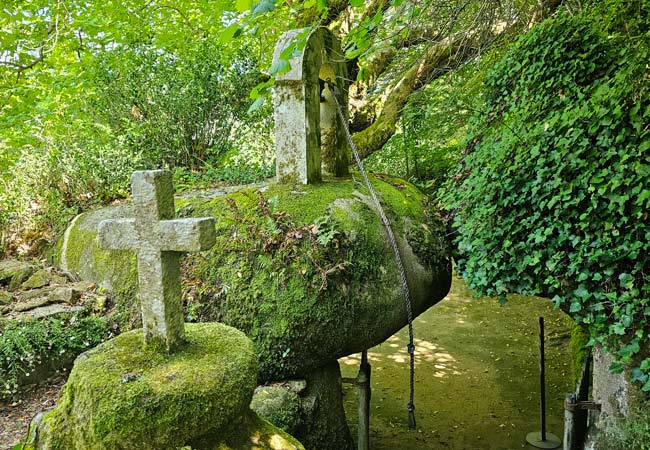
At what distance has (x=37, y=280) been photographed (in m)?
5.05

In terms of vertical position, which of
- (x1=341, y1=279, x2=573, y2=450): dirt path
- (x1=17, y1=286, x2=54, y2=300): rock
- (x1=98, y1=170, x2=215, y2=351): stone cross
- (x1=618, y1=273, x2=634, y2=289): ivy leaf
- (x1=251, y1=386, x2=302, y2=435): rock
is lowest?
(x1=341, y1=279, x2=573, y2=450): dirt path

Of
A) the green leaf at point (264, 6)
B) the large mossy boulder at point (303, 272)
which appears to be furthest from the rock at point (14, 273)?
the green leaf at point (264, 6)

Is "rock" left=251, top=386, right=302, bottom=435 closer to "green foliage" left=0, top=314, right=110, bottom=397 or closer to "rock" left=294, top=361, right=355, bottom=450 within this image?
"rock" left=294, top=361, right=355, bottom=450

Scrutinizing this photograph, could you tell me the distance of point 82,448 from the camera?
2182 mm

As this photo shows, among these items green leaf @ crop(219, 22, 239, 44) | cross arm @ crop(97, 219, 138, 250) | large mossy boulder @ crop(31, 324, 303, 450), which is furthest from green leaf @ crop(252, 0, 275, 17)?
large mossy boulder @ crop(31, 324, 303, 450)

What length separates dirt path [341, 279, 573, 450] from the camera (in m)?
5.68

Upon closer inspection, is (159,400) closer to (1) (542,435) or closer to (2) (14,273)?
(2) (14,273)

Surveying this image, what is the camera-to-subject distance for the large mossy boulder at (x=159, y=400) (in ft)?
6.72

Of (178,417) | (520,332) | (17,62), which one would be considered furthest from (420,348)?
(17,62)

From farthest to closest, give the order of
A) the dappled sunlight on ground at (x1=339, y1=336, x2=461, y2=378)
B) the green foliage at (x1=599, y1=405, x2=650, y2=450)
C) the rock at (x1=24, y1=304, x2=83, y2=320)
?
the dappled sunlight on ground at (x1=339, y1=336, x2=461, y2=378) < the rock at (x1=24, y1=304, x2=83, y2=320) < the green foliage at (x1=599, y1=405, x2=650, y2=450)

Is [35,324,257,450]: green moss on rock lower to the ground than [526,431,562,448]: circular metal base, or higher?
higher

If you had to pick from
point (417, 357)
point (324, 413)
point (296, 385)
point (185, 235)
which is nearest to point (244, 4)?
point (185, 235)

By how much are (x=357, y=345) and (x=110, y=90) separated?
16.5ft

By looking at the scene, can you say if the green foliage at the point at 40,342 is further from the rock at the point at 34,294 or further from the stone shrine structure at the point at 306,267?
the rock at the point at 34,294
